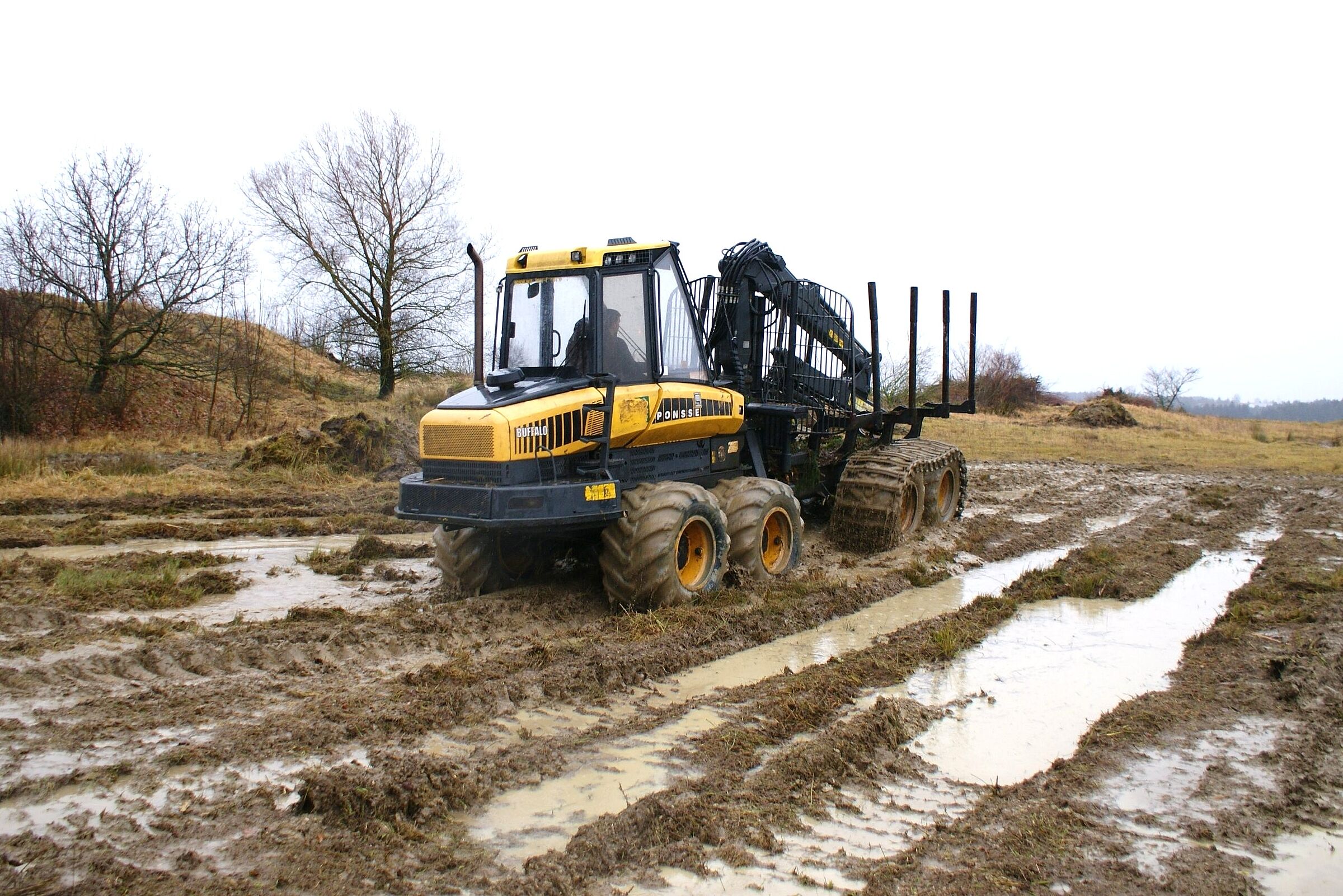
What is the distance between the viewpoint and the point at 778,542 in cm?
986

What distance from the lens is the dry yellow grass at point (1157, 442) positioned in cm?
2553

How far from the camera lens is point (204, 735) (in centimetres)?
504

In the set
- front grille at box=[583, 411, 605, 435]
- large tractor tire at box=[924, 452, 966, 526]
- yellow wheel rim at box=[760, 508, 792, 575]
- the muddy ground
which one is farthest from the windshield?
large tractor tire at box=[924, 452, 966, 526]

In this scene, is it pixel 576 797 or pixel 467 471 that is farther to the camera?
pixel 467 471

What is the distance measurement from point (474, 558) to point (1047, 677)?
15.6 feet

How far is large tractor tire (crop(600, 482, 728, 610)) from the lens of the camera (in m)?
7.69

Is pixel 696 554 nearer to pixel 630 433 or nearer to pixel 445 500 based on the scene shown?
pixel 630 433

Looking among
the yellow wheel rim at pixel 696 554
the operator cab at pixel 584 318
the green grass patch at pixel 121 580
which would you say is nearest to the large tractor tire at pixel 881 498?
the yellow wheel rim at pixel 696 554

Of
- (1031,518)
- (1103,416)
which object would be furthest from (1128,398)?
(1031,518)

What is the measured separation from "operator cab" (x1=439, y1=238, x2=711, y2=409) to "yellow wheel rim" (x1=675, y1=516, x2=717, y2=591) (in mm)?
1375

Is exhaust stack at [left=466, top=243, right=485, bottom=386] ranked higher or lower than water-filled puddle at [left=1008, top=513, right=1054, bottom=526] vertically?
higher

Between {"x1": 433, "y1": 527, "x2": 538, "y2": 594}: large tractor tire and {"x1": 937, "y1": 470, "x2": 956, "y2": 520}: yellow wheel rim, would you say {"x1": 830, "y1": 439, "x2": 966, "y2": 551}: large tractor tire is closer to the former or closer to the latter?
{"x1": 937, "y1": 470, "x2": 956, "y2": 520}: yellow wheel rim

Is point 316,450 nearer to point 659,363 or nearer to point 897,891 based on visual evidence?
point 659,363

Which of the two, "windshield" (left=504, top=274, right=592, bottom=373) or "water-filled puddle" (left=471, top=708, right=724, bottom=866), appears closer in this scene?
"water-filled puddle" (left=471, top=708, right=724, bottom=866)
